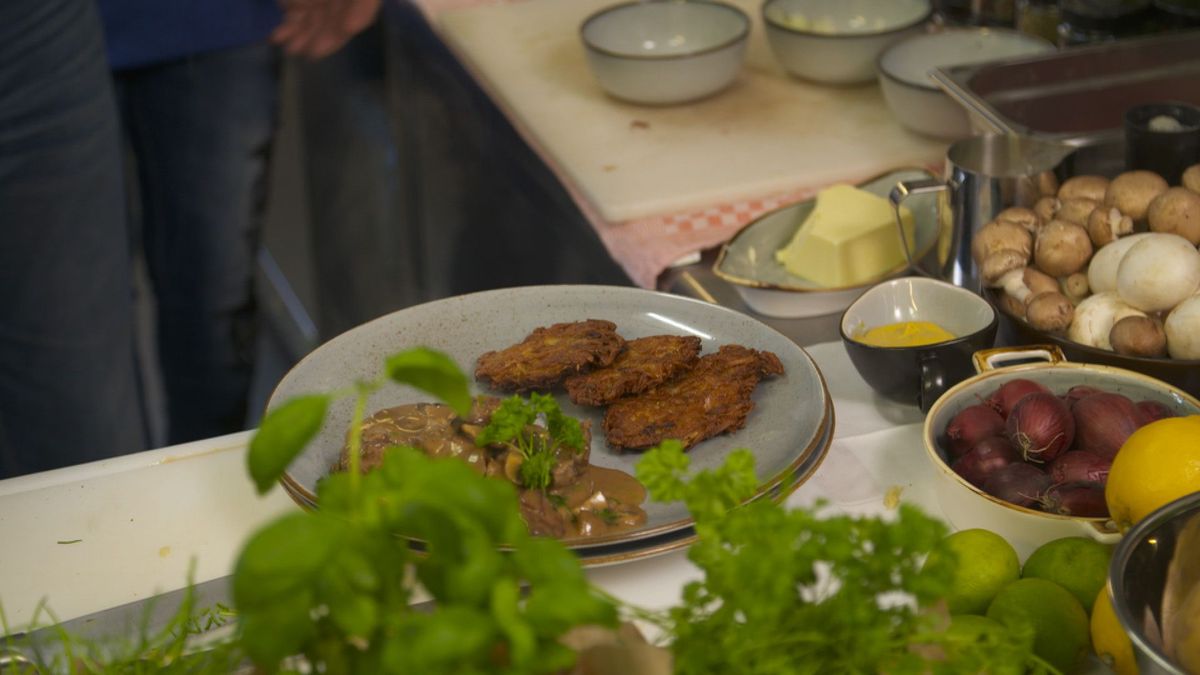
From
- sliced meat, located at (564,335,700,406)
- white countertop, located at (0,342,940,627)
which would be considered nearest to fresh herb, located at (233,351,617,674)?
white countertop, located at (0,342,940,627)

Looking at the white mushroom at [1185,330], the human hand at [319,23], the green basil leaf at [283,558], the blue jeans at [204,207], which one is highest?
the green basil leaf at [283,558]

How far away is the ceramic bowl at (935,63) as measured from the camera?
4.80 feet

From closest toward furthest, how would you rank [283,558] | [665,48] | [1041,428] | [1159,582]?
[283,558]
[1159,582]
[1041,428]
[665,48]

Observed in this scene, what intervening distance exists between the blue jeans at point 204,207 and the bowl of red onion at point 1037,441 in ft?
4.33

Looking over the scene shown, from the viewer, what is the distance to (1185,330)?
0.91 metres

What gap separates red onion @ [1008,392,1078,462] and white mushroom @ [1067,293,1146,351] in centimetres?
14

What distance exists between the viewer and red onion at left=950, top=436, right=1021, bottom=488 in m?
0.84

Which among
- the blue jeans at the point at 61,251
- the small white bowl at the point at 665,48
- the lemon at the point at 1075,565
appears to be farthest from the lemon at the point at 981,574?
the blue jeans at the point at 61,251

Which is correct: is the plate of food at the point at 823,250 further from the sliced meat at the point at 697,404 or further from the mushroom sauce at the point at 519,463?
the mushroom sauce at the point at 519,463

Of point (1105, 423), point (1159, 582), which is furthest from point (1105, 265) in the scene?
point (1159, 582)

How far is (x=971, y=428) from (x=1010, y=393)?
50mm

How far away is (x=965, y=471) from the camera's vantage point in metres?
0.85

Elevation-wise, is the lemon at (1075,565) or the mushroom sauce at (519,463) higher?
the lemon at (1075,565)

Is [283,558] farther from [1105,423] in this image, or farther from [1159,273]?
[1159,273]
